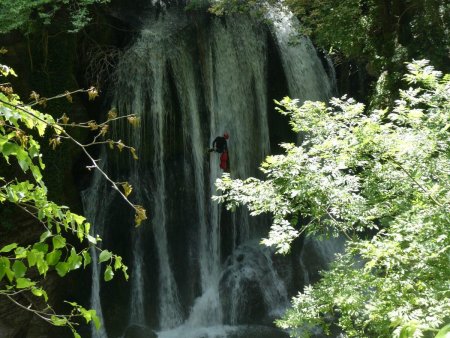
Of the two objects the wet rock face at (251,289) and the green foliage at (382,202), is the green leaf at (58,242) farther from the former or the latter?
the wet rock face at (251,289)

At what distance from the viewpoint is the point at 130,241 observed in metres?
10.2

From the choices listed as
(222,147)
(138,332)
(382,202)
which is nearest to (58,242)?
(382,202)

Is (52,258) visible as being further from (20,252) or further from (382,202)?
(382,202)

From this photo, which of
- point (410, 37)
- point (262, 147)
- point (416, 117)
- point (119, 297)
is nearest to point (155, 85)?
point (262, 147)

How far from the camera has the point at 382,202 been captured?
441cm

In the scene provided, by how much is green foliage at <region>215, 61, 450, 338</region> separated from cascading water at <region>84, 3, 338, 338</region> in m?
5.58

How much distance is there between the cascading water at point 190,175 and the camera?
9938mm

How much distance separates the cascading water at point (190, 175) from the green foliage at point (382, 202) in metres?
5.58

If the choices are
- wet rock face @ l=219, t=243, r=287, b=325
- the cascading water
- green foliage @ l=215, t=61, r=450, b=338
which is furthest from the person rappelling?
green foliage @ l=215, t=61, r=450, b=338

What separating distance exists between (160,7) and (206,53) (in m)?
1.64

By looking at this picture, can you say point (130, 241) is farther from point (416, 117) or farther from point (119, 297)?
point (416, 117)

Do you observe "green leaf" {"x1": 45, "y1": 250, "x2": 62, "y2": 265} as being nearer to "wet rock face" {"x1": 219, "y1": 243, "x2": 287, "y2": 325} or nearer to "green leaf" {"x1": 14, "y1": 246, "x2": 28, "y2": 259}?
"green leaf" {"x1": 14, "y1": 246, "x2": 28, "y2": 259}

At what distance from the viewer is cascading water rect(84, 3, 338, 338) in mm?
9938

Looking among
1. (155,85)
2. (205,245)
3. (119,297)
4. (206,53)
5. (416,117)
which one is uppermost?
(206,53)
